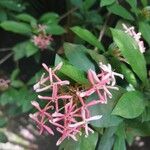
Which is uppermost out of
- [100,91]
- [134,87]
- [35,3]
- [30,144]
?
[100,91]

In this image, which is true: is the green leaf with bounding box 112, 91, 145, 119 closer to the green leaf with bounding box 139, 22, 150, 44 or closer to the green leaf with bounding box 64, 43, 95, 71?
the green leaf with bounding box 64, 43, 95, 71

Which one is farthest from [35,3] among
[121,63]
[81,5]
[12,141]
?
[121,63]

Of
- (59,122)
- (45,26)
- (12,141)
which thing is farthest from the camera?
(12,141)

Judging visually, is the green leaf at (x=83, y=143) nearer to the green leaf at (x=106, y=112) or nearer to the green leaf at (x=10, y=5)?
the green leaf at (x=106, y=112)

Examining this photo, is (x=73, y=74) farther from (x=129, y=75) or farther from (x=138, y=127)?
(x=138, y=127)

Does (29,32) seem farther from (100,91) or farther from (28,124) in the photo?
(100,91)

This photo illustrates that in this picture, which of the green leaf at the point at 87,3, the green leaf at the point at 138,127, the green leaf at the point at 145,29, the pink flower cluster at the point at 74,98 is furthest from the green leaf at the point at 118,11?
the pink flower cluster at the point at 74,98
